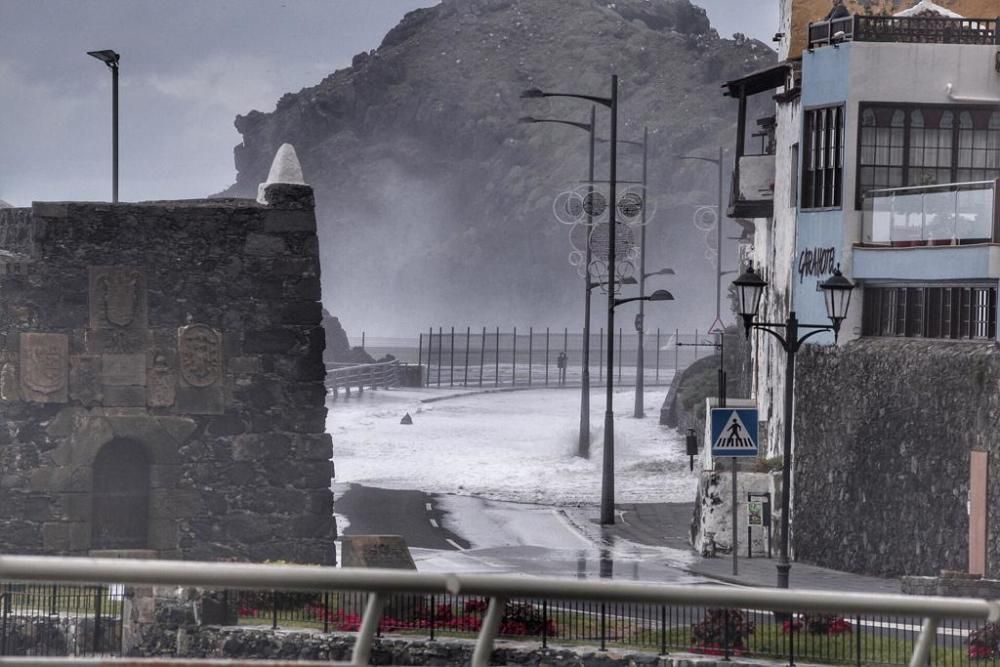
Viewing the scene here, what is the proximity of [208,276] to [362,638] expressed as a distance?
22262 millimetres

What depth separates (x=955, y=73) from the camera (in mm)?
32625

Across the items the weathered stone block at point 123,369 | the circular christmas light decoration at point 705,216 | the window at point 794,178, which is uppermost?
the circular christmas light decoration at point 705,216

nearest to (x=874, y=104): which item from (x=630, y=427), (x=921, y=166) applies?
(x=921, y=166)

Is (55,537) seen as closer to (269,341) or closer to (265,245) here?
(269,341)

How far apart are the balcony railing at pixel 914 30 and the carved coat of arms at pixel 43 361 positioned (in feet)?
47.6

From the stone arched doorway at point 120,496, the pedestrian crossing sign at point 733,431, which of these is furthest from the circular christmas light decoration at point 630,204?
the stone arched doorway at point 120,496

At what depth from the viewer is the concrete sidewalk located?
2927 centimetres

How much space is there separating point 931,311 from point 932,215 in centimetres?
157

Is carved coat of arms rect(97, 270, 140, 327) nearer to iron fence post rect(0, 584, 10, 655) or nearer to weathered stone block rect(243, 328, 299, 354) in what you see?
weathered stone block rect(243, 328, 299, 354)

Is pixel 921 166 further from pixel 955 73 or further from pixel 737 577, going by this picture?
pixel 737 577

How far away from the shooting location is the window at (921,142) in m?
33.0

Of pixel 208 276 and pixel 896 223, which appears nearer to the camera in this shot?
pixel 208 276

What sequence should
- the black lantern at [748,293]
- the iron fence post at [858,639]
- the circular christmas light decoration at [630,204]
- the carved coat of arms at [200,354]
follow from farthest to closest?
the circular christmas light decoration at [630,204] < the carved coat of arms at [200,354] < the black lantern at [748,293] < the iron fence post at [858,639]

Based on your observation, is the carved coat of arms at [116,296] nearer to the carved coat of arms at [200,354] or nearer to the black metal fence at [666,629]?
the carved coat of arms at [200,354]
